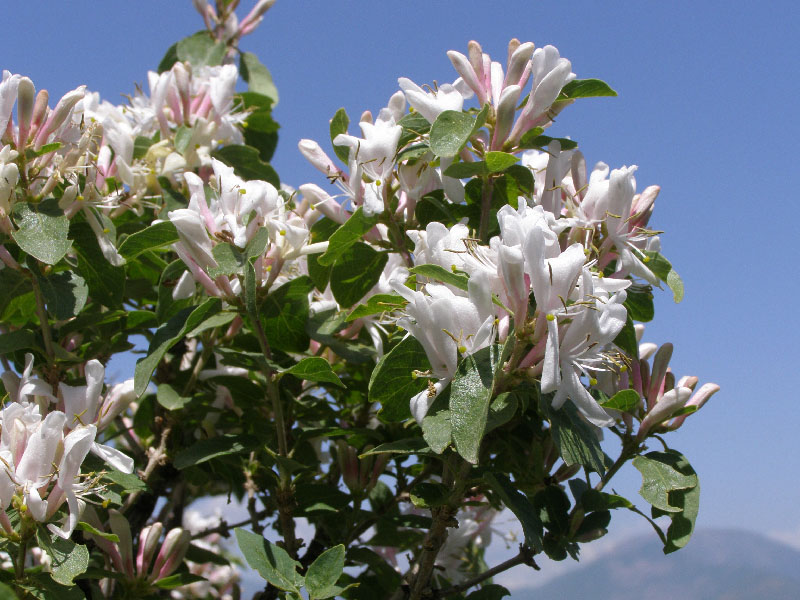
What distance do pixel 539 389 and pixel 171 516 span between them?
1756mm

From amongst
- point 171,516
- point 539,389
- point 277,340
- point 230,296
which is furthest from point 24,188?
point 171,516

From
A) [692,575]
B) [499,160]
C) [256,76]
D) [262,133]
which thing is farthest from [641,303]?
[692,575]

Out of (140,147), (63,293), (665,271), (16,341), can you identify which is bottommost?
(16,341)

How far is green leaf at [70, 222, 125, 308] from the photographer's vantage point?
1791mm

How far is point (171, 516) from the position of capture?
8.51ft

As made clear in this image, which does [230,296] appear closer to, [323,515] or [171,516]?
[323,515]

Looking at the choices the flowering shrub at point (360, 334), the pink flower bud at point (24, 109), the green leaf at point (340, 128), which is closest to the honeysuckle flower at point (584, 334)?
the flowering shrub at point (360, 334)

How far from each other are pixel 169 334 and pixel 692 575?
665 ft

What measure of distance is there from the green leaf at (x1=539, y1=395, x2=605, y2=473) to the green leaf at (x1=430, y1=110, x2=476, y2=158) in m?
0.47

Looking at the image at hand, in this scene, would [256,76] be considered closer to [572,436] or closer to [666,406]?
[666,406]

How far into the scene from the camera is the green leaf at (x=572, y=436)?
4.09 ft

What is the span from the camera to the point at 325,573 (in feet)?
4.70

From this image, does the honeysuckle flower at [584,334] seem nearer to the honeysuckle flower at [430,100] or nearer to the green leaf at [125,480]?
the honeysuckle flower at [430,100]

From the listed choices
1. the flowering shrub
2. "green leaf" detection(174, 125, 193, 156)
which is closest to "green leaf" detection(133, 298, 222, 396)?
the flowering shrub
